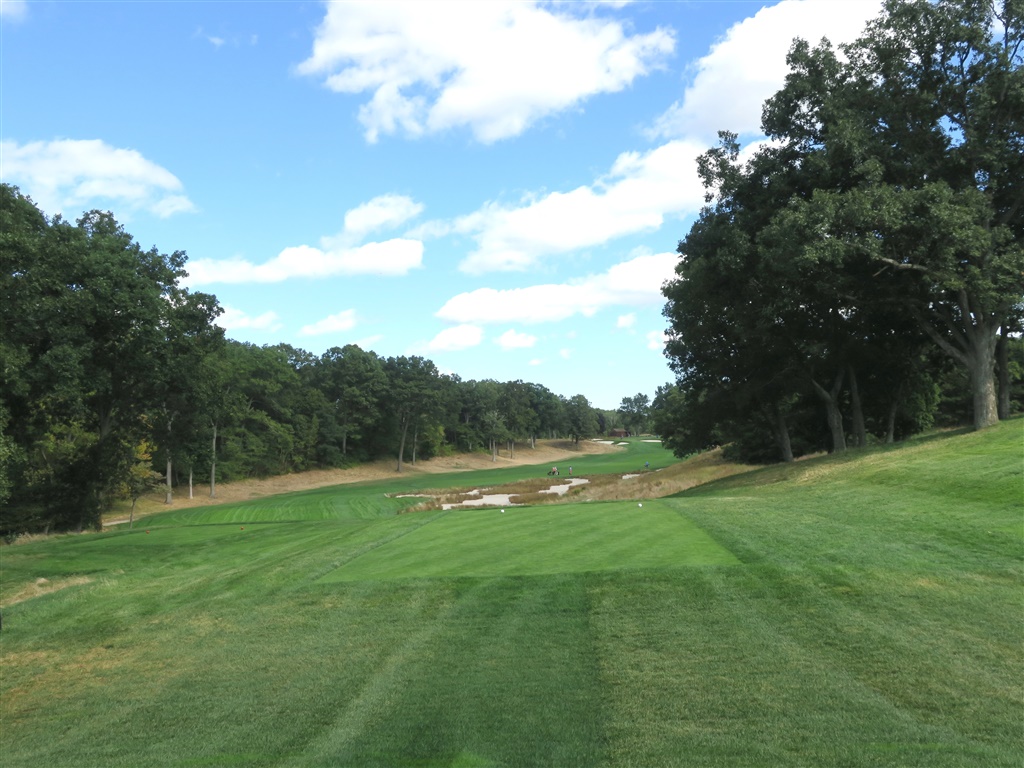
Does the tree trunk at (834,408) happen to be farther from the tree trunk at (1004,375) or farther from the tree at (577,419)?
the tree at (577,419)

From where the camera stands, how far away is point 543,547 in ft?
45.1

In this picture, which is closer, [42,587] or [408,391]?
[42,587]

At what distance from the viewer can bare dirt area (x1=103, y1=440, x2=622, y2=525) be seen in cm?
6356

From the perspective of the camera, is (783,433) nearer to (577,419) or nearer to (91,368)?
(91,368)

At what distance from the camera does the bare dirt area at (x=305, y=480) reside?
209 feet

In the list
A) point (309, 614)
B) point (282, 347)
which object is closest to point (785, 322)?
point (309, 614)

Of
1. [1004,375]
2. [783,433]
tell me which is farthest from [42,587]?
[783,433]

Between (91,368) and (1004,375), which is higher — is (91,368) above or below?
above

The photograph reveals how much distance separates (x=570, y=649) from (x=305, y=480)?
83528 mm

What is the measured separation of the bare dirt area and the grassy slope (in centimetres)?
4779

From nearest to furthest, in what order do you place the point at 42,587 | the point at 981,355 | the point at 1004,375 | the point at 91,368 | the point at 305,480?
the point at 42,587
the point at 981,355
the point at 91,368
the point at 1004,375
the point at 305,480

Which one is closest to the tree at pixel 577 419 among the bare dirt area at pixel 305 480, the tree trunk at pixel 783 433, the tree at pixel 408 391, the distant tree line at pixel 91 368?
the bare dirt area at pixel 305 480

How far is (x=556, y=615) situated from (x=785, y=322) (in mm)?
24804

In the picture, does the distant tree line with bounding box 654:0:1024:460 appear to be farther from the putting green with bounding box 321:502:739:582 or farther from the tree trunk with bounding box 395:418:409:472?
the tree trunk with bounding box 395:418:409:472
